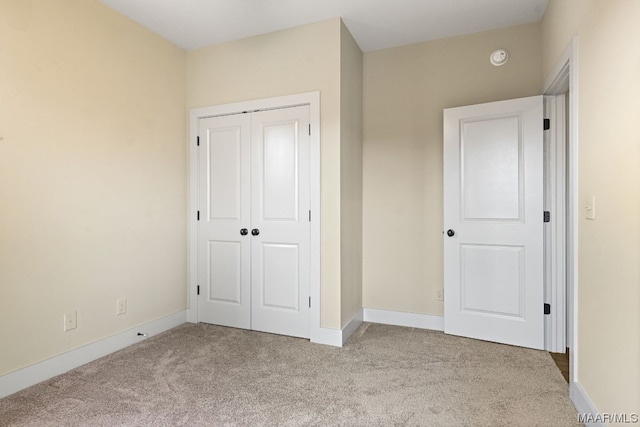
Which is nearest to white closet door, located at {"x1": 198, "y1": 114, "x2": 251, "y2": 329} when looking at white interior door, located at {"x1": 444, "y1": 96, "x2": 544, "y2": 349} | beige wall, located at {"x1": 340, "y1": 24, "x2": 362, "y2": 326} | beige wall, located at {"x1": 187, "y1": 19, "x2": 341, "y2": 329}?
beige wall, located at {"x1": 187, "y1": 19, "x2": 341, "y2": 329}

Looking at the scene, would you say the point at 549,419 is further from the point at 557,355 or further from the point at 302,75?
the point at 302,75

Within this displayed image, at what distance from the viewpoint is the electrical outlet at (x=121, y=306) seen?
2.67m

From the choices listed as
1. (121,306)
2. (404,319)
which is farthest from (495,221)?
(121,306)

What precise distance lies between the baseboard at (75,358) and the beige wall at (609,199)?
120 inches

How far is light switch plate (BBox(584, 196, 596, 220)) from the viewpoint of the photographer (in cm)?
168

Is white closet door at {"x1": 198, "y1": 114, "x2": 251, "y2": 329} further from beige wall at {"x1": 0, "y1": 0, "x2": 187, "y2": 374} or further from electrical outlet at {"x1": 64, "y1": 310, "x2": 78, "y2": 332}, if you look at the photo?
electrical outlet at {"x1": 64, "y1": 310, "x2": 78, "y2": 332}

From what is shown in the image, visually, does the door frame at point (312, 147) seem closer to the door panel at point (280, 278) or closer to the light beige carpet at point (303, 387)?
the door panel at point (280, 278)

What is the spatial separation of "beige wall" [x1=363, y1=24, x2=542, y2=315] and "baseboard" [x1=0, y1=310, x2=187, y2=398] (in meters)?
1.92

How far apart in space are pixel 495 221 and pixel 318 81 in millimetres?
1828

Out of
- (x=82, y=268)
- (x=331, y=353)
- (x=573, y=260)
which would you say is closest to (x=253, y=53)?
(x=82, y=268)

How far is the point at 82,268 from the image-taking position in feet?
7.94

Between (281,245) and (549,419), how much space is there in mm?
2095

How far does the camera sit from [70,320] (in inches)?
92.1

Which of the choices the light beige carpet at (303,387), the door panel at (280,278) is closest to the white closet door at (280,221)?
the door panel at (280,278)
